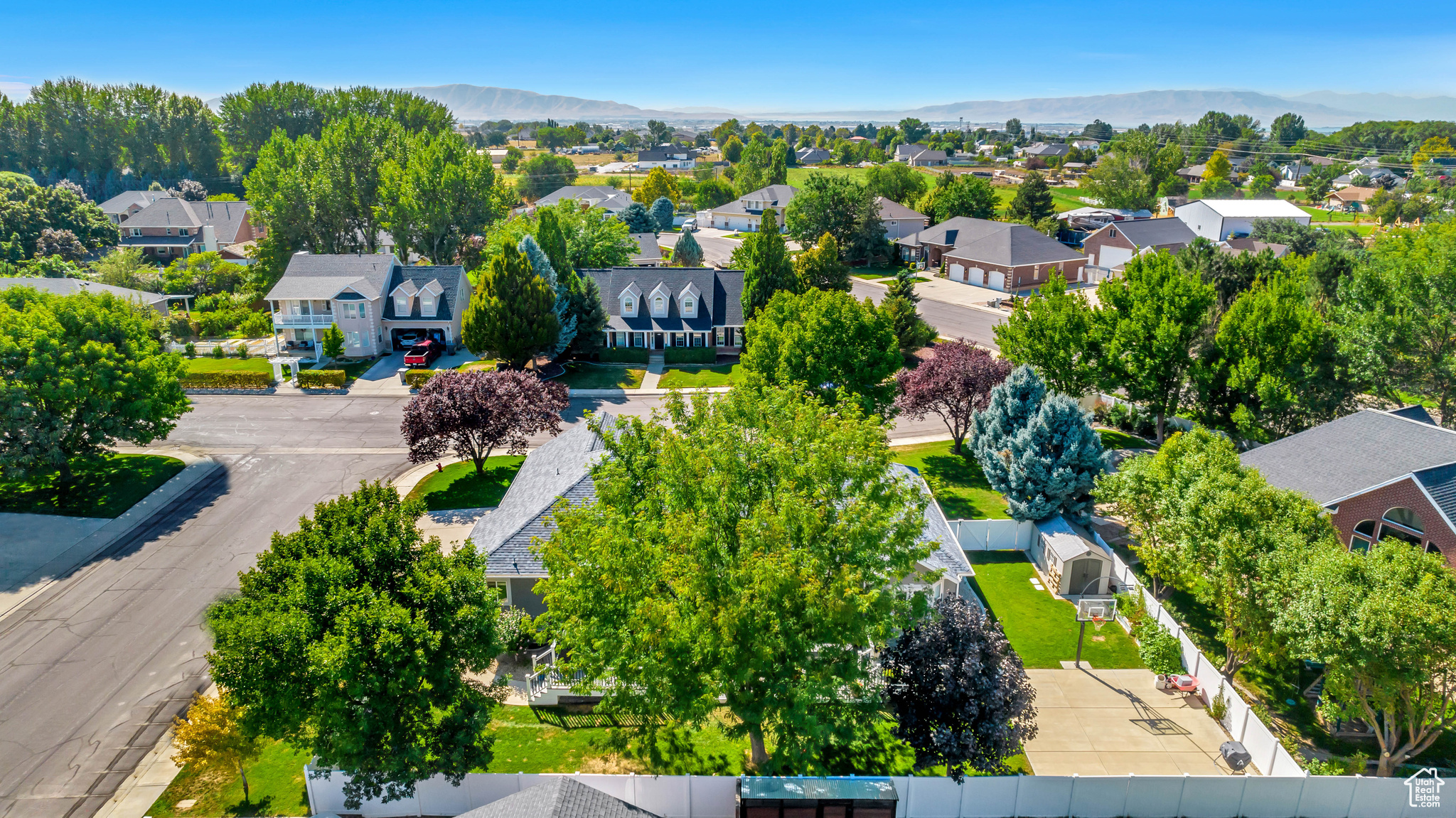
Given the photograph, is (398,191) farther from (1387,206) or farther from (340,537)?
(1387,206)

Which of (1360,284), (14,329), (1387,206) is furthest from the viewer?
(1387,206)

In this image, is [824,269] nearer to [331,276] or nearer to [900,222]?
[900,222]

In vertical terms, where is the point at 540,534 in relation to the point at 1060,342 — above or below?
below

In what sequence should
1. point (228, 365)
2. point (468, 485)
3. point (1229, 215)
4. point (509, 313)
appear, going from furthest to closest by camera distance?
point (1229, 215)
point (228, 365)
point (509, 313)
point (468, 485)

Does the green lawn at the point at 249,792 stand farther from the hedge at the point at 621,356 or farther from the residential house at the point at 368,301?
the residential house at the point at 368,301

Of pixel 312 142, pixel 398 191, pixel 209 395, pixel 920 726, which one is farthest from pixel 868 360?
pixel 312 142

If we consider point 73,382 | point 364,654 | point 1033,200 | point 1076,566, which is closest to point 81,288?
point 73,382

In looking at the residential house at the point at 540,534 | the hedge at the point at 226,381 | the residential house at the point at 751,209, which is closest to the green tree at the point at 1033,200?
the residential house at the point at 751,209
